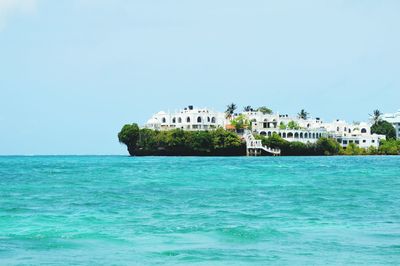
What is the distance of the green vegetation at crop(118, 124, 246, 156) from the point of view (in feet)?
398

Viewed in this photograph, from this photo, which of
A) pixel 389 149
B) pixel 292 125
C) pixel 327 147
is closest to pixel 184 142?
pixel 292 125

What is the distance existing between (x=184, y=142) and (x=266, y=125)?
63.1 feet

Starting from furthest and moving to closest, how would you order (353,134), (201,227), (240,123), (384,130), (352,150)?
(384,130), (353,134), (352,150), (240,123), (201,227)

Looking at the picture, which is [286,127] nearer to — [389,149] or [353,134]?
[353,134]

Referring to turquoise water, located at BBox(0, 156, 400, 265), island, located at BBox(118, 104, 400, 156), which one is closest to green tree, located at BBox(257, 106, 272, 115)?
island, located at BBox(118, 104, 400, 156)

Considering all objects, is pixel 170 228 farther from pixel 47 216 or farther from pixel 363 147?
pixel 363 147

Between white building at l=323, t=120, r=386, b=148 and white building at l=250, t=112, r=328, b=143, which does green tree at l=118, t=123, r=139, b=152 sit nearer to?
white building at l=250, t=112, r=328, b=143

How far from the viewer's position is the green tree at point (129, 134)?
126 meters

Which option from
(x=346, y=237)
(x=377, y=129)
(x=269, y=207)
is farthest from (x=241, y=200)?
(x=377, y=129)

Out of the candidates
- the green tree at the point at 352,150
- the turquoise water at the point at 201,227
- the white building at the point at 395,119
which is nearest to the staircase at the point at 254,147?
the green tree at the point at 352,150

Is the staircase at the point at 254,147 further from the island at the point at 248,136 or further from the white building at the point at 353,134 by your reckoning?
the white building at the point at 353,134

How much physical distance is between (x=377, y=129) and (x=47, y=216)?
131m

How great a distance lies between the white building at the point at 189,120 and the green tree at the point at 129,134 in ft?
20.7

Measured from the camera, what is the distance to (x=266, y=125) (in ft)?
447
